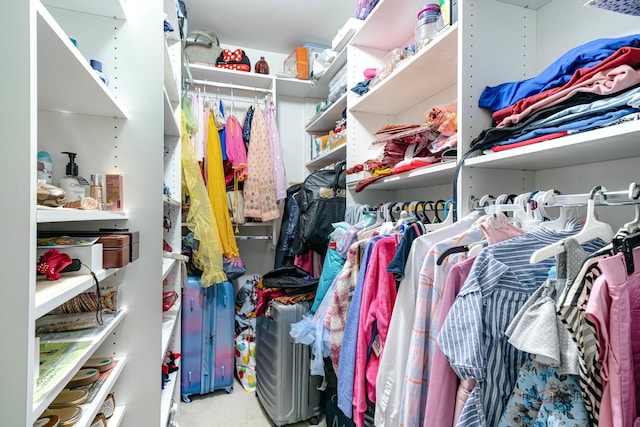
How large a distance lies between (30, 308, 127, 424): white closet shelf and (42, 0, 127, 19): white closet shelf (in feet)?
3.03

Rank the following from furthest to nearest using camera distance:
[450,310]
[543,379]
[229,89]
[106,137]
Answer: [229,89]
[106,137]
[450,310]
[543,379]

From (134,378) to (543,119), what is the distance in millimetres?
1437

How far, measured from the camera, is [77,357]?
71cm

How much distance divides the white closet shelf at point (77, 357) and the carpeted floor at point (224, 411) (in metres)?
1.23

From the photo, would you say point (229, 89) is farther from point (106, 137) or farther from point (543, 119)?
point (543, 119)

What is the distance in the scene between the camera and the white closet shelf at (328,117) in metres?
2.16

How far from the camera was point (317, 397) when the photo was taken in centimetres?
188

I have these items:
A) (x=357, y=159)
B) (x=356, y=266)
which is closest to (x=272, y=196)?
(x=357, y=159)

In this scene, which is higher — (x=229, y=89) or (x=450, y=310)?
(x=229, y=89)

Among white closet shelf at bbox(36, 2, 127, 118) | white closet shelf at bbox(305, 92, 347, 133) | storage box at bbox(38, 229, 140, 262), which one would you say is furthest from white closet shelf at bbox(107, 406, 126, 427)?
white closet shelf at bbox(305, 92, 347, 133)

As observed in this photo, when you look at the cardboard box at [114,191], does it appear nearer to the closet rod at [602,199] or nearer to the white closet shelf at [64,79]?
the white closet shelf at [64,79]

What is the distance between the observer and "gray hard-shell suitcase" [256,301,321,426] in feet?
5.95

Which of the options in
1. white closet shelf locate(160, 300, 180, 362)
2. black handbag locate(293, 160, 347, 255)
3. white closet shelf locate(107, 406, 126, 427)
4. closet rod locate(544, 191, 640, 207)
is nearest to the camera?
closet rod locate(544, 191, 640, 207)

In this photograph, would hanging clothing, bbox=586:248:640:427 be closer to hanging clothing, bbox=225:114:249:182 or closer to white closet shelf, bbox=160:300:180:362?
white closet shelf, bbox=160:300:180:362
